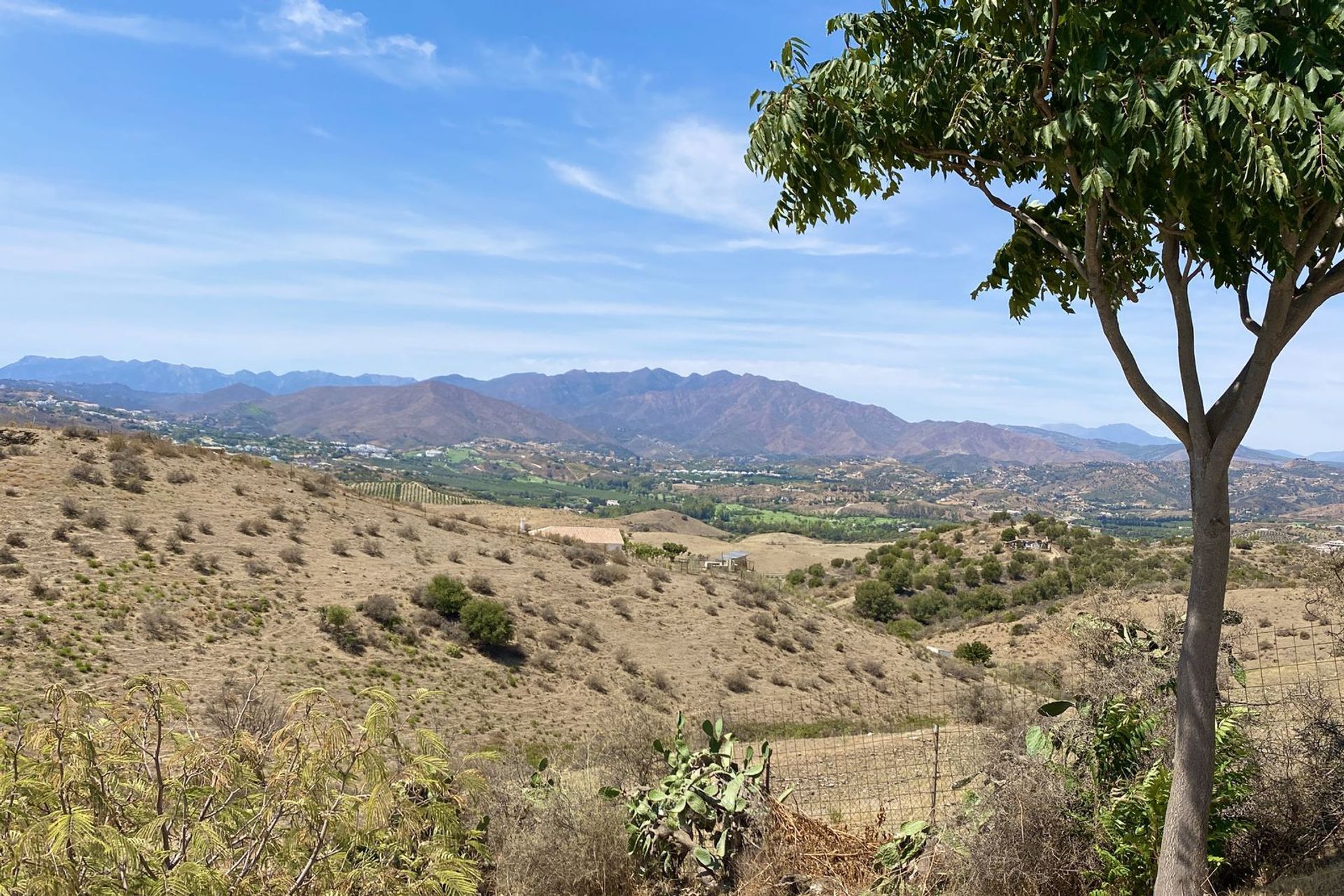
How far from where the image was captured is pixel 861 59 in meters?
4.69

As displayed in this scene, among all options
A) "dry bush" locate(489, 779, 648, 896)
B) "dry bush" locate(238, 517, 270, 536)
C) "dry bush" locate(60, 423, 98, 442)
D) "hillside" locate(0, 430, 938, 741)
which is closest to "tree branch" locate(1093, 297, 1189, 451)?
"dry bush" locate(489, 779, 648, 896)

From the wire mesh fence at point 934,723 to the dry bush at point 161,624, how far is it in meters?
12.4

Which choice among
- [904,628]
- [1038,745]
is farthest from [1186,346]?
[904,628]

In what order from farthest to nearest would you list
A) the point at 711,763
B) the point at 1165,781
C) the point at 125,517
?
1. the point at 125,517
2. the point at 711,763
3. the point at 1165,781

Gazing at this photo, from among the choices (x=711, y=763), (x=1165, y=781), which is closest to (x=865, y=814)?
(x=711, y=763)

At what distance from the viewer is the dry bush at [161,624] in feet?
55.3

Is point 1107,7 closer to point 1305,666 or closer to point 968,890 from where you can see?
point 968,890

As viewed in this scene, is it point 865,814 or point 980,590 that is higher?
point 865,814

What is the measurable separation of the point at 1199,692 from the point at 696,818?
12.1 ft

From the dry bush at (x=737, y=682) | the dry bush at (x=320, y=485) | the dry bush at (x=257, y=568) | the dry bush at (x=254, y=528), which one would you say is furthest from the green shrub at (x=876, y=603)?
the dry bush at (x=257, y=568)

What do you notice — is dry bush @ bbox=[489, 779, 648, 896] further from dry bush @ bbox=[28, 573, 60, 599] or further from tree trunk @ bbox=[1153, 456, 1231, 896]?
dry bush @ bbox=[28, 573, 60, 599]

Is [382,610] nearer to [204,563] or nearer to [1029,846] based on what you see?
[204,563]

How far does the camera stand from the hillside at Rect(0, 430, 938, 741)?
16.8 m

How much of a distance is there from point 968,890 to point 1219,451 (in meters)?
3.08
